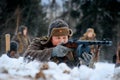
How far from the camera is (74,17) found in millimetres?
22172

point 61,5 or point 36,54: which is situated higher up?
point 61,5

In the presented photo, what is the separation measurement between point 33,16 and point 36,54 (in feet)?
61.1

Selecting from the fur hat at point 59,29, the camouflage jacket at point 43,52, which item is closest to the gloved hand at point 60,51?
the camouflage jacket at point 43,52

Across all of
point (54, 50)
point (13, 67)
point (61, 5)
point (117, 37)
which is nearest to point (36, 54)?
point (54, 50)

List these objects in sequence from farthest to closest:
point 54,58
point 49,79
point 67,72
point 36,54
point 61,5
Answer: point 61,5
point 36,54
point 54,58
point 67,72
point 49,79

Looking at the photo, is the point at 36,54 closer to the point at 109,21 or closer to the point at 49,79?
the point at 49,79

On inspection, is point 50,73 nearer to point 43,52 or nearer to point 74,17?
point 43,52

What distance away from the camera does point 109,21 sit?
820 inches

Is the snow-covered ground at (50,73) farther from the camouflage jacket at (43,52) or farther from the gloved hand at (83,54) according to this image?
the gloved hand at (83,54)

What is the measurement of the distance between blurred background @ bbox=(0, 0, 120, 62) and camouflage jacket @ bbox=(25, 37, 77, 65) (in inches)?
566

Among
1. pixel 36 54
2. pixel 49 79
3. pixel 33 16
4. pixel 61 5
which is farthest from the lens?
pixel 61 5

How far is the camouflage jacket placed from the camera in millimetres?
3543

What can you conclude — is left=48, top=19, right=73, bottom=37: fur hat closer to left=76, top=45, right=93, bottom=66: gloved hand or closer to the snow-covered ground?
left=76, top=45, right=93, bottom=66: gloved hand

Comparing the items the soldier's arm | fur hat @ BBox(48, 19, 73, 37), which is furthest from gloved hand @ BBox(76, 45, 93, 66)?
fur hat @ BBox(48, 19, 73, 37)
